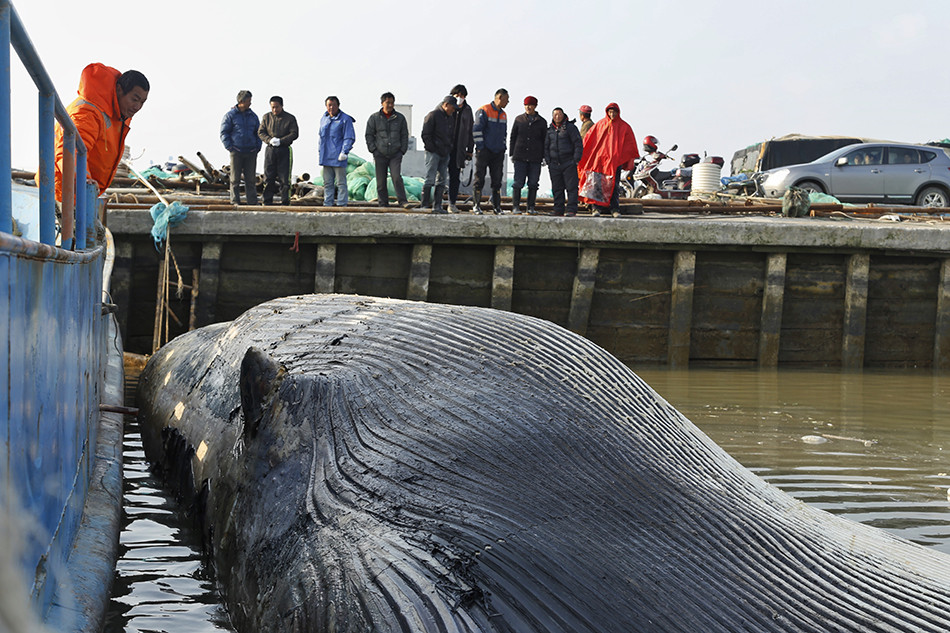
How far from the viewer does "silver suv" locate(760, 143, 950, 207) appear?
2091 cm

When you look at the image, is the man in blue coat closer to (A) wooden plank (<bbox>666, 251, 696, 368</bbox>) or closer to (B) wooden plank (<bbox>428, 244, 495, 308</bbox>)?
(B) wooden plank (<bbox>428, 244, 495, 308</bbox>)

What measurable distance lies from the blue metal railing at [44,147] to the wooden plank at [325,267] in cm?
473

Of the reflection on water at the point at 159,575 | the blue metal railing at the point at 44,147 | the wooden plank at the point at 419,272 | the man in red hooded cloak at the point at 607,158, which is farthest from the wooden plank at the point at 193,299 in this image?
the man in red hooded cloak at the point at 607,158

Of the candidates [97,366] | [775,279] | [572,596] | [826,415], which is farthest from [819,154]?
[572,596]

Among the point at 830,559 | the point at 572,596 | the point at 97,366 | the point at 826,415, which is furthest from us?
the point at 826,415

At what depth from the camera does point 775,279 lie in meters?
10.9

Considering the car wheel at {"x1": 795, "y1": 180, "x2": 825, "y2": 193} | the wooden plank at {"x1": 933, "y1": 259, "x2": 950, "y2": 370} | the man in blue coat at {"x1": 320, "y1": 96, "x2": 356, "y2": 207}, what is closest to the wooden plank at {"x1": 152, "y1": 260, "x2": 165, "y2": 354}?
the man in blue coat at {"x1": 320, "y1": 96, "x2": 356, "y2": 207}

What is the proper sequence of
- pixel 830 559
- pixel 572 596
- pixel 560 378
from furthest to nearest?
pixel 560 378
pixel 830 559
pixel 572 596

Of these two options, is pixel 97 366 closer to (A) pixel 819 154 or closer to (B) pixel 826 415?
(B) pixel 826 415

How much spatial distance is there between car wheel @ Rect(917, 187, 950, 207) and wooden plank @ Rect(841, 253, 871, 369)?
1155cm

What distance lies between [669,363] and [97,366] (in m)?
7.01

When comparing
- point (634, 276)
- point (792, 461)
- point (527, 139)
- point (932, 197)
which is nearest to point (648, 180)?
point (932, 197)

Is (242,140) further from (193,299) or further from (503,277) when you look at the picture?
(503,277)

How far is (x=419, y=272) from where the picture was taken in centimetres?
1070
